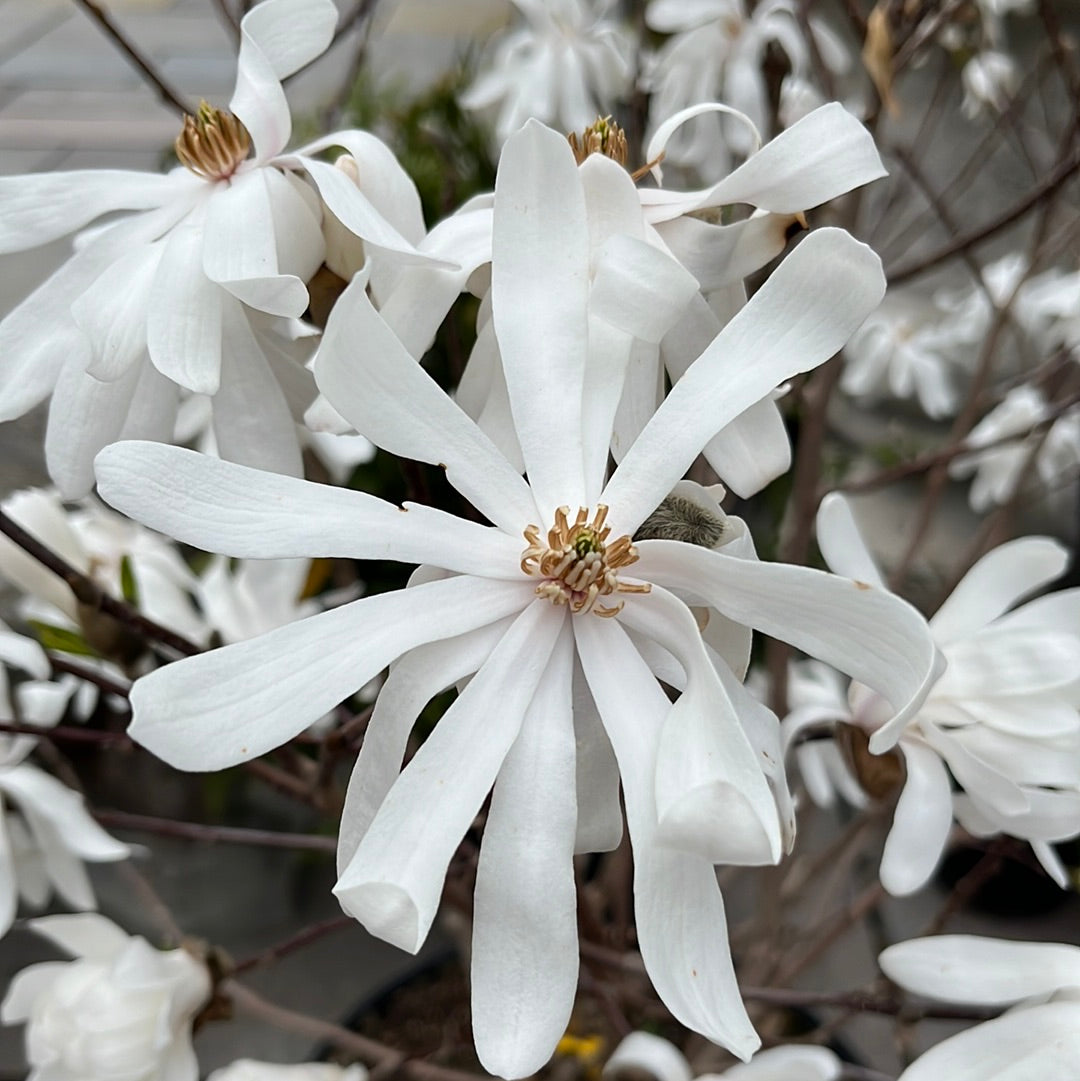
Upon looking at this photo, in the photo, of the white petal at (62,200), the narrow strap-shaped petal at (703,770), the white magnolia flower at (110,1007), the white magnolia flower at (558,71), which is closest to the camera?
the narrow strap-shaped petal at (703,770)

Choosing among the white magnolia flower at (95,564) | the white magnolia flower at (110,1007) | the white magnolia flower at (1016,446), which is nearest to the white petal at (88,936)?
the white magnolia flower at (110,1007)

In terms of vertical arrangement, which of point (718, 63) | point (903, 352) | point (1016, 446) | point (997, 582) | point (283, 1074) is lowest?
point (283, 1074)

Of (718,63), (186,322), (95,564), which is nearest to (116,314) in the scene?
(186,322)

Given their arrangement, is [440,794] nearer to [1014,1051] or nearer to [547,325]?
[547,325]

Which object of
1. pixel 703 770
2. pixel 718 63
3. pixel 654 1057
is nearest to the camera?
pixel 703 770

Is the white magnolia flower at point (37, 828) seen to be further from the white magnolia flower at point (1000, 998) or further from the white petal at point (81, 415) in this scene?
the white magnolia flower at point (1000, 998)

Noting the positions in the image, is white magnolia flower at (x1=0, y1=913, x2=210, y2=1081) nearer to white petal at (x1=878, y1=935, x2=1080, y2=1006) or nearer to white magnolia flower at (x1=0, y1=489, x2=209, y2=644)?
white magnolia flower at (x1=0, y1=489, x2=209, y2=644)

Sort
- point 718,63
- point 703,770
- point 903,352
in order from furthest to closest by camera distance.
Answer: point 903,352
point 718,63
point 703,770
